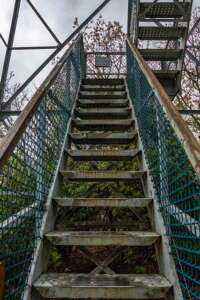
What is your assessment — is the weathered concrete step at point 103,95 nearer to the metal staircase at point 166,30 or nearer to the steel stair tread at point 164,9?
the metal staircase at point 166,30

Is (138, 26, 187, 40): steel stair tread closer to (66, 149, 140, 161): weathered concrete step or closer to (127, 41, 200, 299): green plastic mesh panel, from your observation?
(66, 149, 140, 161): weathered concrete step

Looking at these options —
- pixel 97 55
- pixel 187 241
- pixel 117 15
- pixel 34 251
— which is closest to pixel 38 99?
pixel 34 251

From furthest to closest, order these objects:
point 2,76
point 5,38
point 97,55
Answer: point 97,55, point 5,38, point 2,76

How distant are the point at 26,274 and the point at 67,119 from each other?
238 centimetres

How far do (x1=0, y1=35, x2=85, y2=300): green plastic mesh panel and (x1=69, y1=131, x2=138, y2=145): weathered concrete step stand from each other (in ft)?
1.80

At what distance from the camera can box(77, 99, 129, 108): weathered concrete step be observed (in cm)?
498

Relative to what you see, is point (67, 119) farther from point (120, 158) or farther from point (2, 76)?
point (2, 76)

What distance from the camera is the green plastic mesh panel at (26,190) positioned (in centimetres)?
182

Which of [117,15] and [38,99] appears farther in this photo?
[117,15]

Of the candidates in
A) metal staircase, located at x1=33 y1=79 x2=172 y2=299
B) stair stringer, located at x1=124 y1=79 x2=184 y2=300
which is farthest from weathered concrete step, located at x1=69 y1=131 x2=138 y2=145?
stair stringer, located at x1=124 y1=79 x2=184 y2=300

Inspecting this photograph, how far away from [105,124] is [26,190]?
202 centimetres

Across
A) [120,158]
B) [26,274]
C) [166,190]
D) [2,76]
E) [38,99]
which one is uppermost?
[2,76]

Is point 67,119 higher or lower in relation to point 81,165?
higher

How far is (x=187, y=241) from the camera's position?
2018 millimetres
